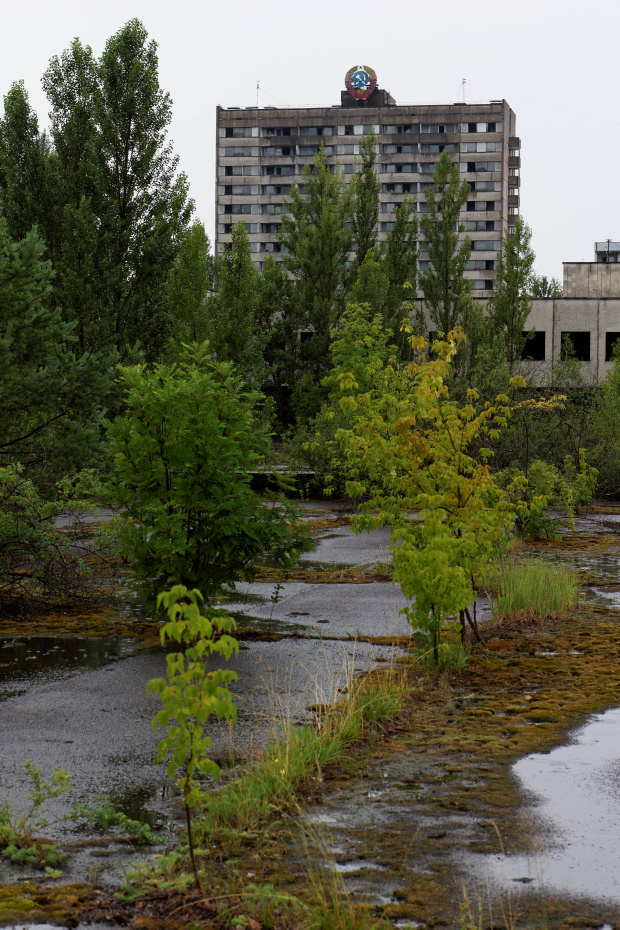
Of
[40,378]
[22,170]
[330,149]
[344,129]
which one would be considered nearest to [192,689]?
[40,378]

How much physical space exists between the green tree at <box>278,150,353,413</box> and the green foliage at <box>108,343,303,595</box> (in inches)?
1323

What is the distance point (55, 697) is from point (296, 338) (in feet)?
130

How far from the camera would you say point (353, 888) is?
162 inches

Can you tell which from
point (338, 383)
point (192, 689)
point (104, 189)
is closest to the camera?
point (192, 689)

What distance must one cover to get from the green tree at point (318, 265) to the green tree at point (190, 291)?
12887mm

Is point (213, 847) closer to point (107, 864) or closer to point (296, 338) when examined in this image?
point (107, 864)

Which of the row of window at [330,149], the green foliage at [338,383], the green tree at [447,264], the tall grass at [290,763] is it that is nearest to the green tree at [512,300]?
the green tree at [447,264]

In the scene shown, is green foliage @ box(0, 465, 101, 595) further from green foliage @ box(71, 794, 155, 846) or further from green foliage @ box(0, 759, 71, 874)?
green foliage @ box(71, 794, 155, 846)

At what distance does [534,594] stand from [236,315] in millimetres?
22422

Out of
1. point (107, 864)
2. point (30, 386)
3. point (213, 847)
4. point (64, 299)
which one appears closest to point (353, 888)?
point (213, 847)

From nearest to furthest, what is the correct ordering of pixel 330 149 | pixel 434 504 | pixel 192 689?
pixel 192 689
pixel 434 504
pixel 330 149

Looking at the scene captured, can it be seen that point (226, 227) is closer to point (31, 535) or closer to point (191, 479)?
point (31, 535)

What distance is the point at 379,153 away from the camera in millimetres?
116188

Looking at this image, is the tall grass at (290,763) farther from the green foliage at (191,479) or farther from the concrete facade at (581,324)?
the concrete facade at (581,324)
